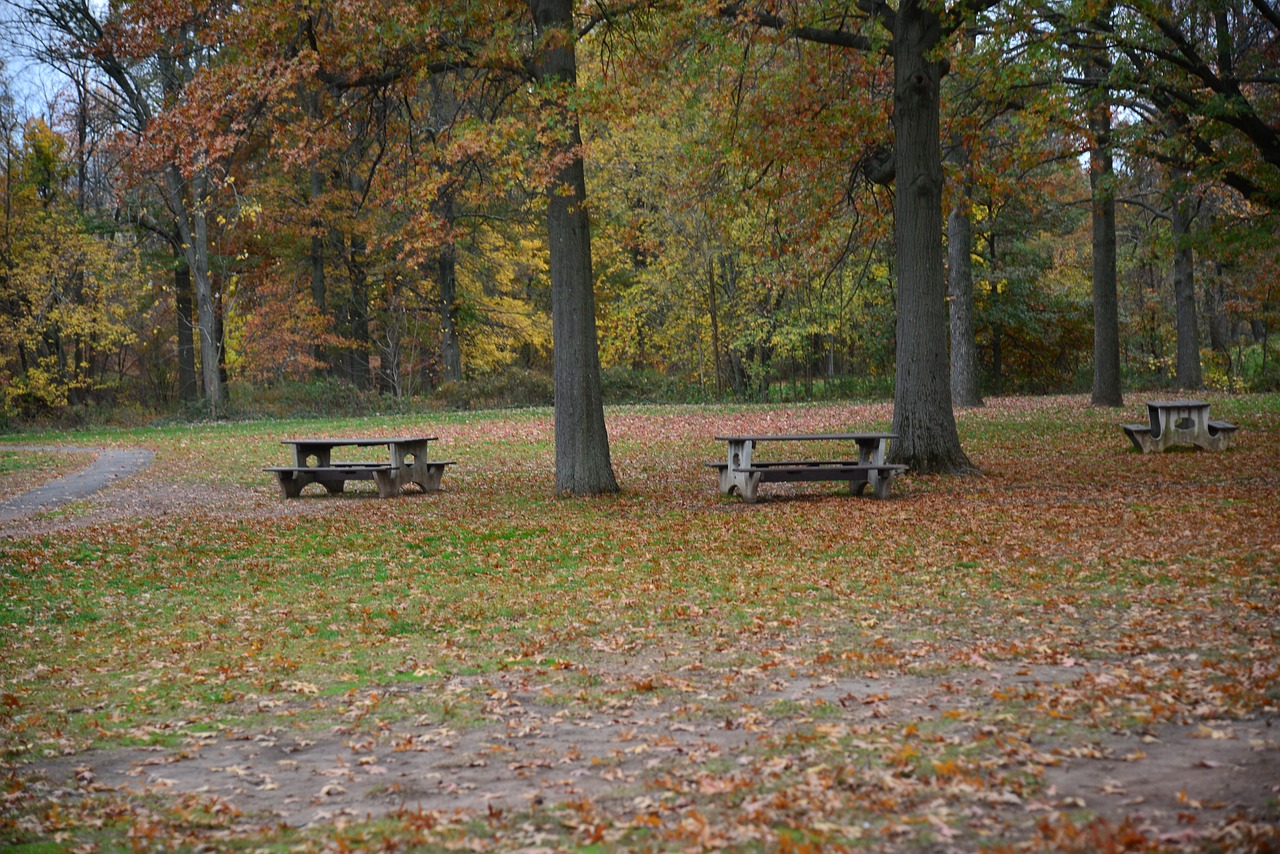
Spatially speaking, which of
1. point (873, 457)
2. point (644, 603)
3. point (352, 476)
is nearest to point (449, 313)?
point (352, 476)

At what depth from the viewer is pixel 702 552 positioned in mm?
9664

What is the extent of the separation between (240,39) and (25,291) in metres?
22.4

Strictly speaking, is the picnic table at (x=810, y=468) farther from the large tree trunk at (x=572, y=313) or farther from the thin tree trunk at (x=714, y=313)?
the thin tree trunk at (x=714, y=313)

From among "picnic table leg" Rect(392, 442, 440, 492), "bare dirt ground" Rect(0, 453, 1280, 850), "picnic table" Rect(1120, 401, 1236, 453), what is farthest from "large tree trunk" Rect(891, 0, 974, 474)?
"bare dirt ground" Rect(0, 453, 1280, 850)

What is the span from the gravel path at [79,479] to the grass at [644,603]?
146 cm

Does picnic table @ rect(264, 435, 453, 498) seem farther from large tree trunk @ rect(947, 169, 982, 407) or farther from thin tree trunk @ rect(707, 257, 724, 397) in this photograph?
thin tree trunk @ rect(707, 257, 724, 397)

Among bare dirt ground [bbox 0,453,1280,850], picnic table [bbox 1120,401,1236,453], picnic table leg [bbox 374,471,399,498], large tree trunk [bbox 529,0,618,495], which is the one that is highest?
large tree trunk [bbox 529,0,618,495]

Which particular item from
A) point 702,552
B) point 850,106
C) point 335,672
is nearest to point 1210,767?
point 335,672

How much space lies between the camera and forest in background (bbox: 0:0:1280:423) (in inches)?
513

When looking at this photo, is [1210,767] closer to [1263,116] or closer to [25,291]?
[1263,116]

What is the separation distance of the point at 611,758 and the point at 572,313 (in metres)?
9.00

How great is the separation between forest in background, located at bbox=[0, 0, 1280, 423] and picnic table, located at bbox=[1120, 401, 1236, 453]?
301 cm

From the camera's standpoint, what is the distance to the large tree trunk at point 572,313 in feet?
42.4

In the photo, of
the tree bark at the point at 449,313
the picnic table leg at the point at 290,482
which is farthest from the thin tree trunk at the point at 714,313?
the picnic table leg at the point at 290,482
